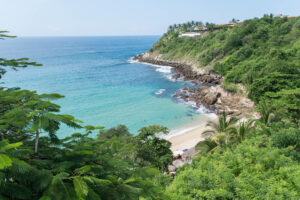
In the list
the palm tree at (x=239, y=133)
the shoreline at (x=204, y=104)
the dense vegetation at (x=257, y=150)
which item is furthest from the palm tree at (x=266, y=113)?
the shoreline at (x=204, y=104)

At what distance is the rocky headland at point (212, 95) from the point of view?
2820 centimetres

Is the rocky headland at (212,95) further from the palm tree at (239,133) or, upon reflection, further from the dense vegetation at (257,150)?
the palm tree at (239,133)

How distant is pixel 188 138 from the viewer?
23828 mm

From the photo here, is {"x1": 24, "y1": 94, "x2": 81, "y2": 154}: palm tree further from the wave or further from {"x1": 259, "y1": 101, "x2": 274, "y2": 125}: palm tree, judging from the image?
the wave

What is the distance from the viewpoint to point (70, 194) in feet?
7.94

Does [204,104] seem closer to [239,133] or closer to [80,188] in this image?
[239,133]

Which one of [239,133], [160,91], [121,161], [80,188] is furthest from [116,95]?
[80,188]

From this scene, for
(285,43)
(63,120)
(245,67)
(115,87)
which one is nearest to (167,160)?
(63,120)

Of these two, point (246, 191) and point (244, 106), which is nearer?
point (246, 191)

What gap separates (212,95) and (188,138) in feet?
41.0

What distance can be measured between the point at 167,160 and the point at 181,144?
8.77 m

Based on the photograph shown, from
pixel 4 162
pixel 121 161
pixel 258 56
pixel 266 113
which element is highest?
pixel 258 56

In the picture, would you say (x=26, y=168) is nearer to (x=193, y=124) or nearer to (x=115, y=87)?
(x=193, y=124)

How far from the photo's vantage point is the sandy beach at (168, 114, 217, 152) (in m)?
21.8
